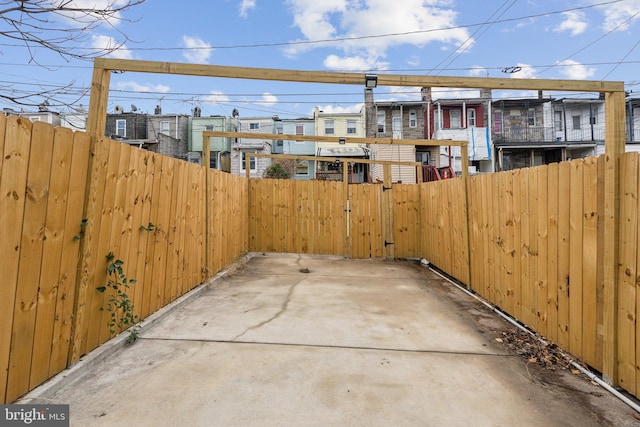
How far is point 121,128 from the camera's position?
81.3 feet

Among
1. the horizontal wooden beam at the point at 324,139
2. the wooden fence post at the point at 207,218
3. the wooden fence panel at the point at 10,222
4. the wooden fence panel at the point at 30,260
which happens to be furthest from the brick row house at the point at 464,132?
the wooden fence panel at the point at 10,222

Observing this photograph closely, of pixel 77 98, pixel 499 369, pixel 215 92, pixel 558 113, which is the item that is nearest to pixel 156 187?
pixel 77 98

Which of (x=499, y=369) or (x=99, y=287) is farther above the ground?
(x=99, y=287)

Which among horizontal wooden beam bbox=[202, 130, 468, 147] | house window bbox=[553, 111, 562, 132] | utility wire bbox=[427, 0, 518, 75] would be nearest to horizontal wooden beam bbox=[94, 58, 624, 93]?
horizontal wooden beam bbox=[202, 130, 468, 147]

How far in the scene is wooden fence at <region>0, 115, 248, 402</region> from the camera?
6.14 feet

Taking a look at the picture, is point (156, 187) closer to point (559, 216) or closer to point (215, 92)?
point (559, 216)

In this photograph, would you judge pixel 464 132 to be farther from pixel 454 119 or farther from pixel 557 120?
pixel 557 120

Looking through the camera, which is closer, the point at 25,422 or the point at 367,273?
the point at 25,422

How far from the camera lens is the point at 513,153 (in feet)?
71.3

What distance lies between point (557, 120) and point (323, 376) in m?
26.9

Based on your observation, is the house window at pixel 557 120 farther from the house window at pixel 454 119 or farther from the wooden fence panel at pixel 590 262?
the wooden fence panel at pixel 590 262

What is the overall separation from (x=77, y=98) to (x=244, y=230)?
5.21 m

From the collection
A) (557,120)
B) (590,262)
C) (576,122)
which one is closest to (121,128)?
(590,262)

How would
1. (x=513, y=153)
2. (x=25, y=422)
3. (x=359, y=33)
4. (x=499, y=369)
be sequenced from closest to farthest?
(x=25, y=422) < (x=499, y=369) < (x=359, y=33) < (x=513, y=153)
